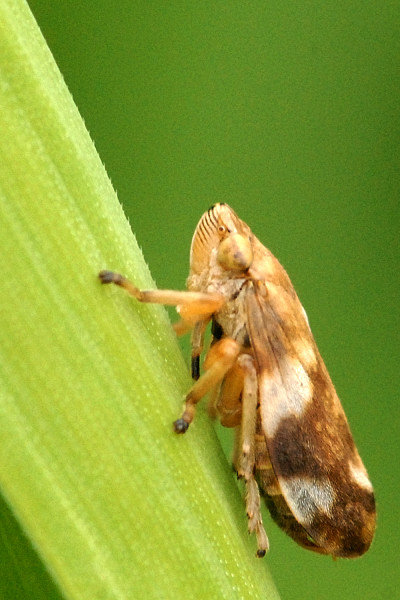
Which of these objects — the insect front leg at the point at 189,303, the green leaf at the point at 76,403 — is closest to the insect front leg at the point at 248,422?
the insect front leg at the point at 189,303

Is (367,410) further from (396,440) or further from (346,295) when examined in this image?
(346,295)

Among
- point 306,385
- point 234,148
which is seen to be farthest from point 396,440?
point 306,385

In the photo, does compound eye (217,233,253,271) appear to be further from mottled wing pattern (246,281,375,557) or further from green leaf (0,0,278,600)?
green leaf (0,0,278,600)

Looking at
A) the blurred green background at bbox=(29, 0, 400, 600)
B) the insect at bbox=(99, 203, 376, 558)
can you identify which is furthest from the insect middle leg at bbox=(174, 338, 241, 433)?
the blurred green background at bbox=(29, 0, 400, 600)

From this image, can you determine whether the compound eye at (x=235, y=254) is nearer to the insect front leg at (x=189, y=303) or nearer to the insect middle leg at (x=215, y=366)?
the insect front leg at (x=189, y=303)

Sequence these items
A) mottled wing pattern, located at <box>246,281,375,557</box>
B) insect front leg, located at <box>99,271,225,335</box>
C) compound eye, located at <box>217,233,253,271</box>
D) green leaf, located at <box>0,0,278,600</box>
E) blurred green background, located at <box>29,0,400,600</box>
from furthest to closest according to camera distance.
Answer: blurred green background, located at <box>29,0,400,600</box> → compound eye, located at <box>217,233,253,271</box> → mottled wing pattern, located at <box>246,281,375,557</box> → insect front leg, located at <box>99,271,225,335</box> → green leaf, located at <box>0,0,278,600</box>

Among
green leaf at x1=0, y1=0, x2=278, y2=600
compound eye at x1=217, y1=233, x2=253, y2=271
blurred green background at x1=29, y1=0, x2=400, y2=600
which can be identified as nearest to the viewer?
green leaf at x1=0, y1=0, x2=278, y2=600
